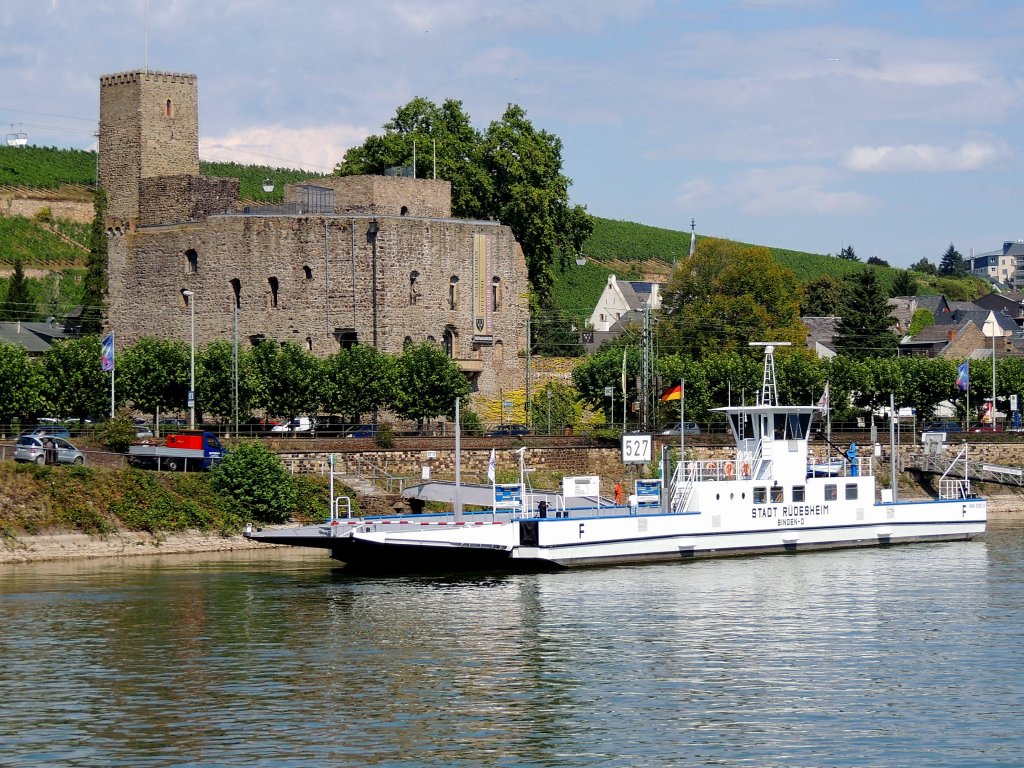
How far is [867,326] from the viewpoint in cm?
11331

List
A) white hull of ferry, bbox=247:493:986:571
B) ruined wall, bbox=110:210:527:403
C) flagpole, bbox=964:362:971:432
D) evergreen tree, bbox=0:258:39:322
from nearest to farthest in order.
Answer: white hull of ferry, bbox=247:493:986:571
ruined wall, bbox=110:210:527:403
flagpole, bbox=964:362:971:432
evergreen tree, bbox=0:258:39:322

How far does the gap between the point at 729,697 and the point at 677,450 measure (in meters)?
43.5

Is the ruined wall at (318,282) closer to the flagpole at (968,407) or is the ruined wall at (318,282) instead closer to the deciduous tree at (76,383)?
the deciduous tree at (76,383)

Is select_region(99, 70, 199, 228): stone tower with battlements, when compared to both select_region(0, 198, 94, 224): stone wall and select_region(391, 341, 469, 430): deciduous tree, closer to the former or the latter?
select_region(391, 341, 469, 430): deciduous tree

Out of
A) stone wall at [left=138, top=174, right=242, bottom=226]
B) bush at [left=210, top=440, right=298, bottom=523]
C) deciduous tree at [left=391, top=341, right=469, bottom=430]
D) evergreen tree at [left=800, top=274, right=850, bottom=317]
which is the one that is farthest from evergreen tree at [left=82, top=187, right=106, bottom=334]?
evergreen tree at [left=800, top=274, right=850, bottom=317]

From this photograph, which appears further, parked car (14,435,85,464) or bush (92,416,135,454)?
bush (92,416,135,454)

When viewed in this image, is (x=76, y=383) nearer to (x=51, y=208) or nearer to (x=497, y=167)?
(x=497, y=167)

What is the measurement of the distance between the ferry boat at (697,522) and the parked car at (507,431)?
49.2 feet

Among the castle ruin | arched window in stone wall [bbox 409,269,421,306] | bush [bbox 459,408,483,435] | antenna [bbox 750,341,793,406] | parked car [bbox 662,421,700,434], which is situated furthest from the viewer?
arched window in stone wall [bbox 409,269,421,306]

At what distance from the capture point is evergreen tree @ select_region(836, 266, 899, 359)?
368 feet

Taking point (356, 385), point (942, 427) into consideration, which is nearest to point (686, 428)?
point (356, 385)

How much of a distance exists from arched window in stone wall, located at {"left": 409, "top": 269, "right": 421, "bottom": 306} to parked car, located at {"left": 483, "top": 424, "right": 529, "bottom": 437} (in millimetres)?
7733

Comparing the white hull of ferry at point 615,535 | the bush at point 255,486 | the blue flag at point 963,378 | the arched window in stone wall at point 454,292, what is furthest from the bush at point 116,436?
the blue flag at point 963,378

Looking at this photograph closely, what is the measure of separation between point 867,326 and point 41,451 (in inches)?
2821
